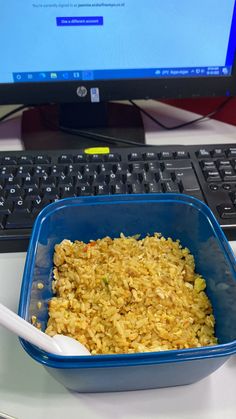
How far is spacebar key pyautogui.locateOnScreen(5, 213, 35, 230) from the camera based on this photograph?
0.43m

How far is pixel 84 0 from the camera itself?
20.0 inches

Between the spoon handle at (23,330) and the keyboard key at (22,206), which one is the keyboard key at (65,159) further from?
the spoon handle at (23,330)

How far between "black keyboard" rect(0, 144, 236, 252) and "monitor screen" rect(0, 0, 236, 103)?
0.31 ft

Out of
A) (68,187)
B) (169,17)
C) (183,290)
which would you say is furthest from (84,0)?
(183,290)

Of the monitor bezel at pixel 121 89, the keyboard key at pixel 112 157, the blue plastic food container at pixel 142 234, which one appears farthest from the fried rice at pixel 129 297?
the monitor bezel at pixel 121 89

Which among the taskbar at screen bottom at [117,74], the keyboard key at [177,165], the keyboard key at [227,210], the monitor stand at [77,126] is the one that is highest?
the taskbar at screen bottom at [117,74]

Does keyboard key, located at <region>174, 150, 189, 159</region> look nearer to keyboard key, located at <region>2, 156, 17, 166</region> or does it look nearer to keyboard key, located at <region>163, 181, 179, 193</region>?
keyboard key, located at <region>163, 181, 179, 193</region>

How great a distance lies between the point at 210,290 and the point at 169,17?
0.34m

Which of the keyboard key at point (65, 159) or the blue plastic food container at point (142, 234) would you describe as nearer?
the blue plastic food container at point (142, 234)

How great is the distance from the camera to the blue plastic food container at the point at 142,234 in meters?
0.27

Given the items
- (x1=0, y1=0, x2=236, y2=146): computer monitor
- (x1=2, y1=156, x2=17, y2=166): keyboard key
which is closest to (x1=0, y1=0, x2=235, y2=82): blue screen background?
(x1=0, y1=0, x2=236, y2=146): computer monitor

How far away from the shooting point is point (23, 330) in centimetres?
27

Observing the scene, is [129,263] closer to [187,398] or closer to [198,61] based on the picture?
[187,398]

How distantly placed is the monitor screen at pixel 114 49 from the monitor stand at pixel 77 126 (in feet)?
0.16
